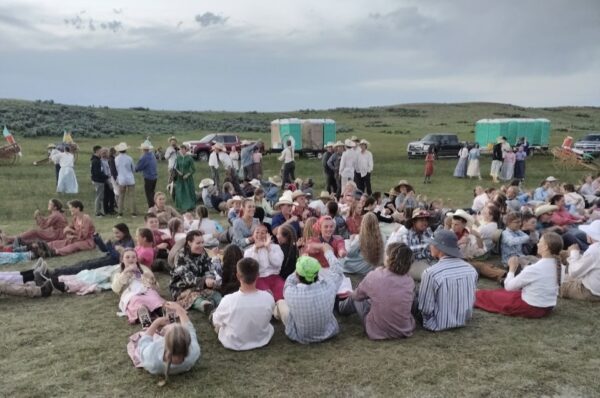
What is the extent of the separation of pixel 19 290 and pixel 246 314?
3.52 m

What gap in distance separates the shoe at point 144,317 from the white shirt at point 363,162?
385 inches

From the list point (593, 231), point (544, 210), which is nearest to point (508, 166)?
point (544, 210)

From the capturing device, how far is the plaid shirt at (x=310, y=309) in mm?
4922

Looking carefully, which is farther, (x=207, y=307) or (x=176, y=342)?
(x=207, y=307)

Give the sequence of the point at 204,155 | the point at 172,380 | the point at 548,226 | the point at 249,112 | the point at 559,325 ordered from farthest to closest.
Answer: the point at 249,112, the point at 204,155, the point at 548,226, the point at 559,325, the point at 172,380

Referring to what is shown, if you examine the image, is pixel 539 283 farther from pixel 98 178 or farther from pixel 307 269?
pixel 98 178

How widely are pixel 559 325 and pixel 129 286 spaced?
491 cm

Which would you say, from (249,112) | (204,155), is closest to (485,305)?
(204,155)

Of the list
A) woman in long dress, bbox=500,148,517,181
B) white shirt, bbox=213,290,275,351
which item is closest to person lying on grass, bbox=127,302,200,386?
white shirt, bbox=213,290,275,351

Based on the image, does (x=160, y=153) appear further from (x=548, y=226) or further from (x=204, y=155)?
(x=548, y=226)

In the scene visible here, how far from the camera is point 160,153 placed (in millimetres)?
27547

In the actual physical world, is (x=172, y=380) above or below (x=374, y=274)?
below

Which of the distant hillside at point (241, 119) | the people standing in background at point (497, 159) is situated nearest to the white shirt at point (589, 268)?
the people standing in background at point (497, 159)

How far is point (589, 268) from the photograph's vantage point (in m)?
Answer: 6.45
